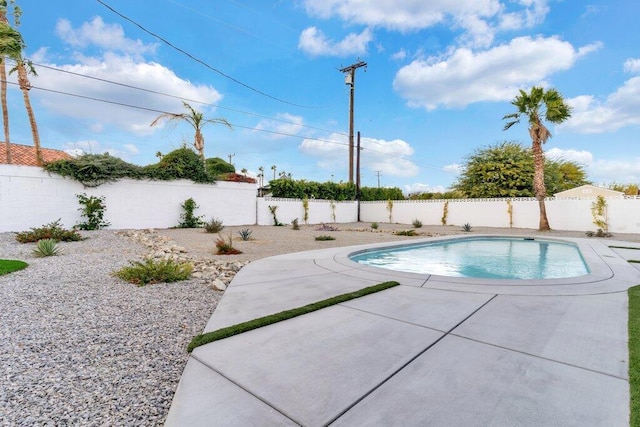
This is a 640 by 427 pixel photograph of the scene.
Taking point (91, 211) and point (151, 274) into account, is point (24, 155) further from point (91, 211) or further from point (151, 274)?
point (151, 274)

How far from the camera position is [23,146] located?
59.7ft

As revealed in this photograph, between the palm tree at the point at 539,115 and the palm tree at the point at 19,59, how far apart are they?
20462mm

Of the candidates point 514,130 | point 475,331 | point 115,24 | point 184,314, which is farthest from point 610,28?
point 115,24

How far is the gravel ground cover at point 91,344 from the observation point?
1754 mm

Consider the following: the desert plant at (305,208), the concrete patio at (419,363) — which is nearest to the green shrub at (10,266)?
the concrete patio at (419,363)

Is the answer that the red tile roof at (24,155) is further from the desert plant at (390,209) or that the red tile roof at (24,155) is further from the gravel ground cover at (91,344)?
the desert plant at (390,209)

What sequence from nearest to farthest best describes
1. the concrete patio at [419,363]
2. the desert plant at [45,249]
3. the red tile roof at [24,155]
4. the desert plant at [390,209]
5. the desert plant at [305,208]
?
the concrete patio at [419,363] < the desert plant at [45,249] < the red tile roof at [24,155] < the desert plant at [305,208] < the desert plant at [390,209]

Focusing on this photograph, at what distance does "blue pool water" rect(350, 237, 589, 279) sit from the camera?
21.0 ft

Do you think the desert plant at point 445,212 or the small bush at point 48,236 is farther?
the desert plant at point 445,212

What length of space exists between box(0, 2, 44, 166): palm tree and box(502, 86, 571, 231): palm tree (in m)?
20.5

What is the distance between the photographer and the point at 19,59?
1155cm

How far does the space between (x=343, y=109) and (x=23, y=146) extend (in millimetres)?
21623

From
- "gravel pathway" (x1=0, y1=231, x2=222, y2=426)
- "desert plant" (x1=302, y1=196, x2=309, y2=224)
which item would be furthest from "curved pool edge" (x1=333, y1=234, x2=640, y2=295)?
"desert plant" (x1=302, y1=196, x2=309, y2=224)

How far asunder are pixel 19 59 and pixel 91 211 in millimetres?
6542
